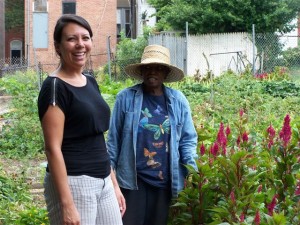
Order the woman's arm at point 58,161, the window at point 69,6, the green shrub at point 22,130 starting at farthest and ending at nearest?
the window at point 69,6, the green shrub at point 22,130, the woman's arm at point 58,161

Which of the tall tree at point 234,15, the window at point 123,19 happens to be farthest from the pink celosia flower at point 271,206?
the window at point 123,19

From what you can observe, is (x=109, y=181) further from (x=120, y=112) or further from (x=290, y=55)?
(x=290, y=55)

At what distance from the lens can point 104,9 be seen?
119ft

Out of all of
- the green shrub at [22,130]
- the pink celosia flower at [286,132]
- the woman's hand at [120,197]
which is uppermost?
the pink celosia flower at [286,132]

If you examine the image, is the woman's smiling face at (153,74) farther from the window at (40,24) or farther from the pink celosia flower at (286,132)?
the window at (40,24)

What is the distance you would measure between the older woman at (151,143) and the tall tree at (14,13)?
42.5m

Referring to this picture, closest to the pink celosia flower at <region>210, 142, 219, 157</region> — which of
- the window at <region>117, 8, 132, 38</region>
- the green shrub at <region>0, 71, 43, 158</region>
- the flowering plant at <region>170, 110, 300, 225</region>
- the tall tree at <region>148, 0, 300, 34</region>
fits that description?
the flowering plant at <region>170, 110, 300, 225</region>

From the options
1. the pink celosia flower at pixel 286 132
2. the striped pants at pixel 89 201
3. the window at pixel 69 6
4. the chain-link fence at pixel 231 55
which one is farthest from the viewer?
the window at pixel 69 6

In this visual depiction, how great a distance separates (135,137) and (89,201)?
0.96 m

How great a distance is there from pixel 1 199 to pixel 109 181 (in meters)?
3.34

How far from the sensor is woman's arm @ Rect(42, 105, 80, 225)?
11.6 feet

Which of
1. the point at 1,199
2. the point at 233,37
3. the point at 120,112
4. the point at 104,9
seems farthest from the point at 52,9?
the point at 120,112

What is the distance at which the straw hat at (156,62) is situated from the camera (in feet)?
15.3

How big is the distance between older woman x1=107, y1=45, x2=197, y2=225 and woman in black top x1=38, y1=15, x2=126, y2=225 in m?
0.72
